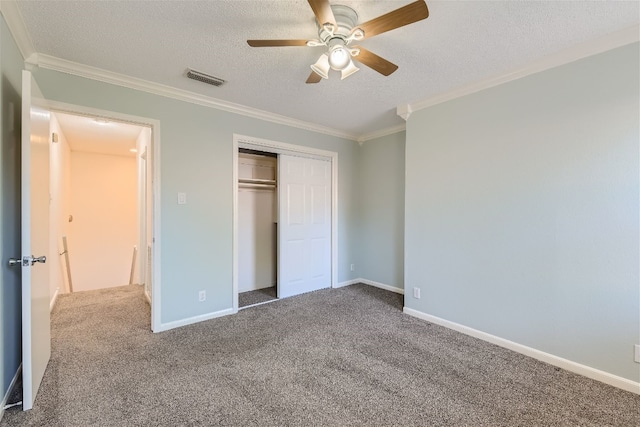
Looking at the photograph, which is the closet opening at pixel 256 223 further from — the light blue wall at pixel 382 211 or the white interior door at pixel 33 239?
the white interior door at pixel 33 239

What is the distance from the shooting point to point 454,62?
2471 mm

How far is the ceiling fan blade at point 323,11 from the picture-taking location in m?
1.52

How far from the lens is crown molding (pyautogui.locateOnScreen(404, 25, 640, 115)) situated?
2053mm

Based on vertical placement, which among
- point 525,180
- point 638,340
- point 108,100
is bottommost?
point 638,340

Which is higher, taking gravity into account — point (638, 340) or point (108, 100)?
point (108, 100)

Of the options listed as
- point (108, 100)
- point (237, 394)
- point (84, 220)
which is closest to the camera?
point (237, 394)

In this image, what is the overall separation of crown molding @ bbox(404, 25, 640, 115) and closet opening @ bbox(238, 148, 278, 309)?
2.59 meters

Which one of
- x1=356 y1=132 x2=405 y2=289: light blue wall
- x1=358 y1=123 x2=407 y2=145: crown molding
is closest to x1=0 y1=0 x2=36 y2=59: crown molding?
x1=358 y1=123 x2=407 y2=145: crown molding

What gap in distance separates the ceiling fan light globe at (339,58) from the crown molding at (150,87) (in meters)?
1.86

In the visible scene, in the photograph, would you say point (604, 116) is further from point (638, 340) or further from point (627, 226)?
point (638, 340)

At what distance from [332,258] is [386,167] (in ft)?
5.44

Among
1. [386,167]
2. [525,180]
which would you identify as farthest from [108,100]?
[525,180]

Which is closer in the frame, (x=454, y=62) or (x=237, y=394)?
(x=237, y=394)

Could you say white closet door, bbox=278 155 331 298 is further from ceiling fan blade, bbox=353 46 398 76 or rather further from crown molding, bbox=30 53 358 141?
ceiling fan blade, bbox=353 46 398 76
